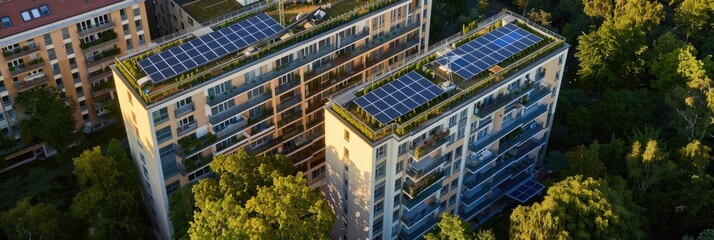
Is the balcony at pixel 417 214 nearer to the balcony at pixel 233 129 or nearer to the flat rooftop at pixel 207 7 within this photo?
the balcony at pixel 233 129

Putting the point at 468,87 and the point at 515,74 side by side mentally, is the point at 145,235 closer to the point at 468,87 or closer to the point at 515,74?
the point at 468,87

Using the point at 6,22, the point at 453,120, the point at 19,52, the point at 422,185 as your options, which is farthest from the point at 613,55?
the point at 6,22

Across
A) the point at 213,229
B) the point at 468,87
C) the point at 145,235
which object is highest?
the point at 468,87

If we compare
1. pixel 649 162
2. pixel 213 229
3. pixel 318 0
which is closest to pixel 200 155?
pixel 213 229

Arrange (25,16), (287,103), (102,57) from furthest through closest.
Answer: (102,57), (25,16), (287,103)

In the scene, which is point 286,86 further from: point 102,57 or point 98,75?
point 98,75
